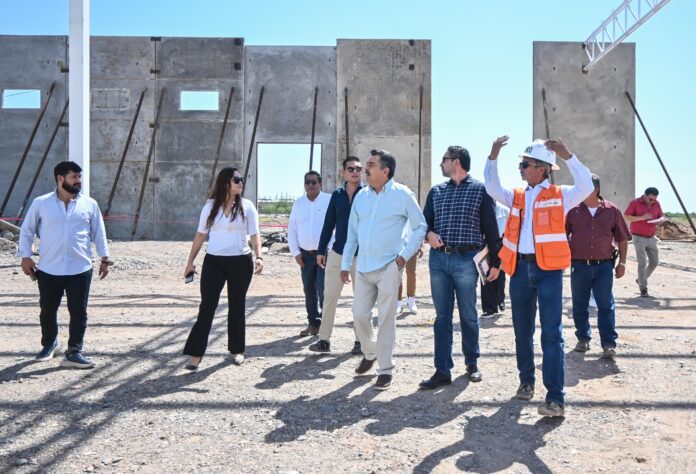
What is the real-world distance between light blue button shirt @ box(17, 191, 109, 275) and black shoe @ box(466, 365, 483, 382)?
319 cm

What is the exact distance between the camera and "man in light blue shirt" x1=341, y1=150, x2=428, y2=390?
489cm

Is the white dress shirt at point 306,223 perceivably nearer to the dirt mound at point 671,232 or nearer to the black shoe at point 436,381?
the black shoe at point 436,381

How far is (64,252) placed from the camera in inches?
214

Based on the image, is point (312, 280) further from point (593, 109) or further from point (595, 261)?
point (593, 109)

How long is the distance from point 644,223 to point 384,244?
22.2 ft

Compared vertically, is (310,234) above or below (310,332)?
above

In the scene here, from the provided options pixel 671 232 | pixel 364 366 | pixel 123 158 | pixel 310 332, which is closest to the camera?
pixel 364 366

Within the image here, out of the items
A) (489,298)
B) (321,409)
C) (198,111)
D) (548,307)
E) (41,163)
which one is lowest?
(321,409)

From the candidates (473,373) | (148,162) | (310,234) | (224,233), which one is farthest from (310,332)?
(148,162)

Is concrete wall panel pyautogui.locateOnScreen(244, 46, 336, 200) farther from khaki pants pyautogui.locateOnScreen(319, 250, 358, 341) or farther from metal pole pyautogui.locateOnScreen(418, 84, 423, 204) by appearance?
khaki pants pyautogui.locateOnScreen(319, 250, 358, 341)

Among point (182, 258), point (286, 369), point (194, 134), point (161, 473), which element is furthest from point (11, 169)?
point (161, 473)

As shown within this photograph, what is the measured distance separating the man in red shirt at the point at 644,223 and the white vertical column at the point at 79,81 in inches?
323

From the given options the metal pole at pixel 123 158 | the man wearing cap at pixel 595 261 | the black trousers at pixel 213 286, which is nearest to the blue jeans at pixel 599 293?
the man wearing cap at pixel 595 261

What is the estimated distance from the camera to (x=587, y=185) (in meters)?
4.22
